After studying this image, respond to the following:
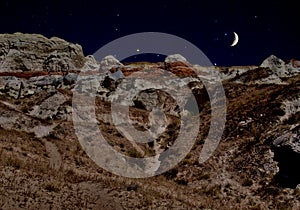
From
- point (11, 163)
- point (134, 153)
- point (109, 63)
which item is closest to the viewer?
point (11, 163)

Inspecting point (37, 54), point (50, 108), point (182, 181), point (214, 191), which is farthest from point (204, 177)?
point (37, 54)

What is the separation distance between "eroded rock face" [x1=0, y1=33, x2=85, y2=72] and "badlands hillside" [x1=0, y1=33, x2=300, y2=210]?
29.8m

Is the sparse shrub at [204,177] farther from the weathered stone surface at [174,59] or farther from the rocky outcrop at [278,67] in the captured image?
the weathered stone surface at [174,59]

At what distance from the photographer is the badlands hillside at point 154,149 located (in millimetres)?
13992

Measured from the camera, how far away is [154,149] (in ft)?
107

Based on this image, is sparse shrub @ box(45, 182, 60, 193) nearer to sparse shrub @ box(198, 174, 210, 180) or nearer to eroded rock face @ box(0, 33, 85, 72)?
sparse shrub @ box(198, 174, 210, 180)

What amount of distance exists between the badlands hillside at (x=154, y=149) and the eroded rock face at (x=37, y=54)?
29834 mm

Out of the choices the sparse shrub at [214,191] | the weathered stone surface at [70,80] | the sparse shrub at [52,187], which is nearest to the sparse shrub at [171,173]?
the sparse shrub at [214,191]

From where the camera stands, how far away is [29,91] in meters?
51.4

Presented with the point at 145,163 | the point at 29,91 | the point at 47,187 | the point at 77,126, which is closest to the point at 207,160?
the point at 145,163

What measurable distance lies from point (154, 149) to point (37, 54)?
6790cm

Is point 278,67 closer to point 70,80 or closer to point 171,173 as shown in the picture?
point 171,173

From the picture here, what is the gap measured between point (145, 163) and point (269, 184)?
1110cm

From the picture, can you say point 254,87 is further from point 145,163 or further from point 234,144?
point 145,163
